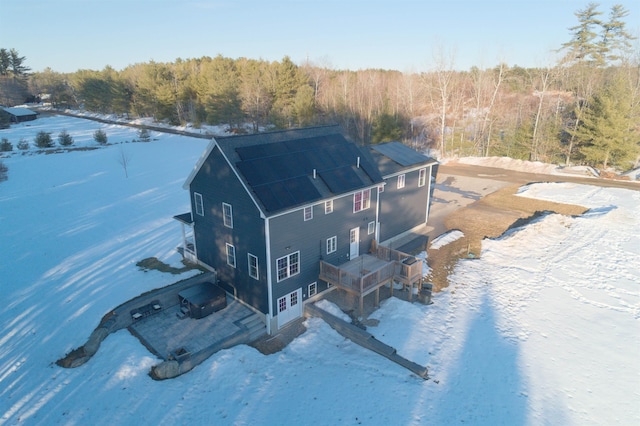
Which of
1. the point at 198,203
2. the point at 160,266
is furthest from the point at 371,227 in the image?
the point at 160,266

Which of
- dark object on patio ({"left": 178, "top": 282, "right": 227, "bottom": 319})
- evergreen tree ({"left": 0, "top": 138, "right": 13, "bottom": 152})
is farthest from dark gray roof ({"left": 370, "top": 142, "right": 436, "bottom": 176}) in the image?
evergreen tree ({"left": 0, "top": 138, "right": 13, "bottom": 152})

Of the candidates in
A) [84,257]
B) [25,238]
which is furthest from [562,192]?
[25,238]

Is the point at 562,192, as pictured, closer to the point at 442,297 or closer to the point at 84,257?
the point at 442,297

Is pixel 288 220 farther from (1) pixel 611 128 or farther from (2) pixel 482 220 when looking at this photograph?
(1) pixel 611 128

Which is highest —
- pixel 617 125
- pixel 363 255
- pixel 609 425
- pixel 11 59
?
pixel 11 59

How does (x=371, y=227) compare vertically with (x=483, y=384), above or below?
above

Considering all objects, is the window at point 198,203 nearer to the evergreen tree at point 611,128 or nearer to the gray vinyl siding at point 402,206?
the gray vinyl siding at point 402,206
